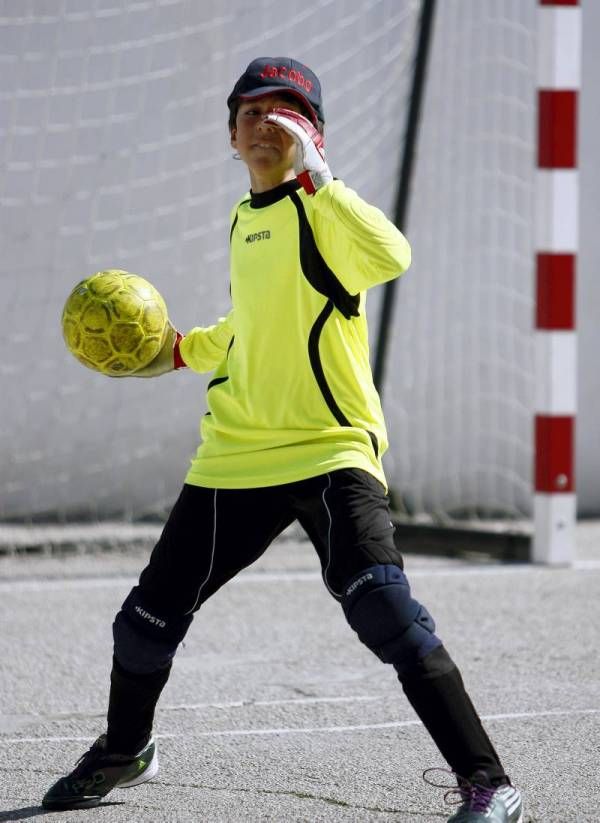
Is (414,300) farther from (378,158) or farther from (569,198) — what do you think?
(569,198)

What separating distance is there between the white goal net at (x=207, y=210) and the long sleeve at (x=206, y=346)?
11.5 ft

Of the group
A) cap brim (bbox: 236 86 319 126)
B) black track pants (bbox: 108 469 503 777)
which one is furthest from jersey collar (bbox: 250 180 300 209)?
black track pants (bbox: 108 469 503 777)

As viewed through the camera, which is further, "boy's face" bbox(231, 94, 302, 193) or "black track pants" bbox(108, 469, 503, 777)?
"boy's face" bbox(231, 94, 302, 193)

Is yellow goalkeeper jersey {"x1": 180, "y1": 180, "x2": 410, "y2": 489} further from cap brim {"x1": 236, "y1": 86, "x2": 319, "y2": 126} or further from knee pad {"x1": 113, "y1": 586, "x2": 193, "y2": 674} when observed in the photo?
knee pad {"x1": 113, "y1": 586, "x2": 193, "y2": 674}

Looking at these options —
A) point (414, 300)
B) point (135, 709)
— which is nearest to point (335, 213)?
point (135, 709)

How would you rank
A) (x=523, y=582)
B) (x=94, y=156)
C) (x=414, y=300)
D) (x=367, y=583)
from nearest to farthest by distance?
(x=367, y=583), (x=523, y=582), (x=94, y=156), (x=414, y=300)

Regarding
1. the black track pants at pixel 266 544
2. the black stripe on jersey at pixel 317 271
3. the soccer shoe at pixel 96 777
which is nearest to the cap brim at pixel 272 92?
the black stripe on jersey at pixel 317 271

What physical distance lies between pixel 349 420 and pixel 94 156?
4332 mm

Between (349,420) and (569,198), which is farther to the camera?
(569,198)

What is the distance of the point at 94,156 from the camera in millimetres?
7535

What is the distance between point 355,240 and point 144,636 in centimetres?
110

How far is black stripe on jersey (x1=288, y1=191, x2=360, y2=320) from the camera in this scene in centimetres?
352

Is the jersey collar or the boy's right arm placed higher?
the jersey collar

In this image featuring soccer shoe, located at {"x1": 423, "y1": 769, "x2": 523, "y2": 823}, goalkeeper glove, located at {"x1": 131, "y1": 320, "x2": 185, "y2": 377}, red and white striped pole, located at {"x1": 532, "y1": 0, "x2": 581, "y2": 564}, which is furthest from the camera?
red and white striped pole, located at {"x1": 532, "y1": 0, "x2": 581, "y2": 564}
